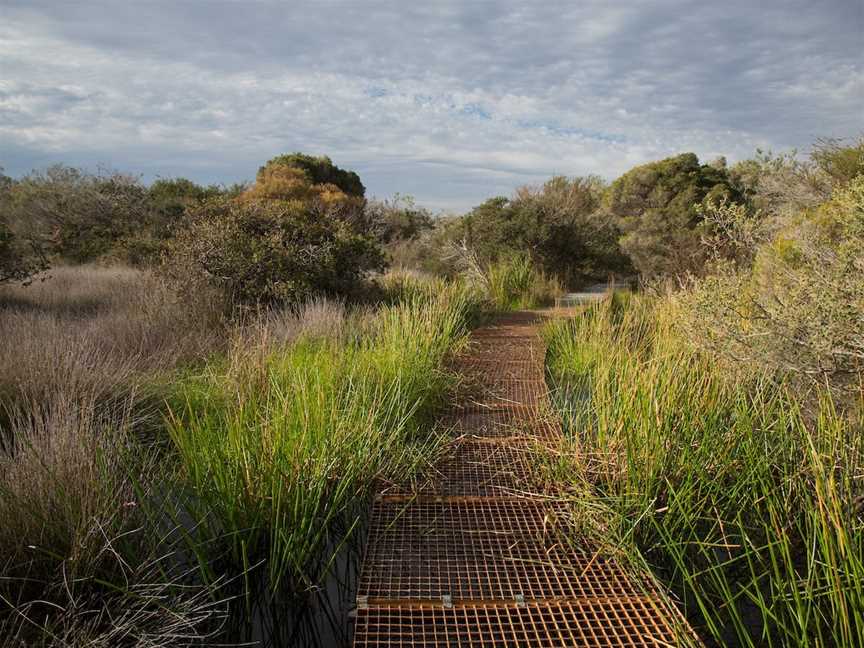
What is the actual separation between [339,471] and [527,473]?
0.93m

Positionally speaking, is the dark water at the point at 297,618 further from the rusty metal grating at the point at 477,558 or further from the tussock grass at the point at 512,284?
the tussock grass at the point at 512,284

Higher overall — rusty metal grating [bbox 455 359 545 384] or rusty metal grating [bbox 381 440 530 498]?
rusty metal grating [bbox 455 359 545 384]

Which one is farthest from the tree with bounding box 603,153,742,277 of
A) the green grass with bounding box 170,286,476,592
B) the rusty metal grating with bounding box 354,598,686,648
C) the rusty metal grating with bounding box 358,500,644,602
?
the rusty metal grating with bounding box 354,598,686,648

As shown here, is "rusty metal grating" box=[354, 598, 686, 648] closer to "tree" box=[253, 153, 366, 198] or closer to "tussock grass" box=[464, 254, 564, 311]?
"tussock grass" box=[464, 254, 564, 311]

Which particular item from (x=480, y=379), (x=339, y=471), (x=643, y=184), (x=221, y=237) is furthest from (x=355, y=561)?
(x=643, y=184)

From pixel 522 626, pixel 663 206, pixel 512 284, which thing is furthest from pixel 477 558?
pixel 663 206

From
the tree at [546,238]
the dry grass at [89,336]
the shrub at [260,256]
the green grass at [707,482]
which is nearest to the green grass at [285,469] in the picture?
the dry grass at [89,336]

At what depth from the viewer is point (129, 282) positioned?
7.33 meters

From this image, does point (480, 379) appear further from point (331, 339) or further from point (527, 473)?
point (527, 473)

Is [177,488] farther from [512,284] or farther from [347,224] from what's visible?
[512,284]

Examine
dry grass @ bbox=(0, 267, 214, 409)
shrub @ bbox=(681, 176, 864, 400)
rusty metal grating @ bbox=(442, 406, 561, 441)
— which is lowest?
rusty metal grating @ bbox=(442, 406, 561, 441)

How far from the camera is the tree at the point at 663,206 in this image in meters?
14.5

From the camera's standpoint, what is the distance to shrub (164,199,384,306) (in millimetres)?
6414

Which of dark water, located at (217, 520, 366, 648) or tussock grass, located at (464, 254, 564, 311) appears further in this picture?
tussock grass, located at (464, 254, 564, 311)
